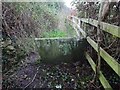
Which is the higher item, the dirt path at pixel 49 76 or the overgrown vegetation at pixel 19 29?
the overgrown vegetation at pixel 19 29

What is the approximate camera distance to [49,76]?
14.2ft

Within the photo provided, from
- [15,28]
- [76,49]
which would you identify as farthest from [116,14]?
[15,28]

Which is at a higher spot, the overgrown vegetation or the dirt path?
the overgrown vegetation

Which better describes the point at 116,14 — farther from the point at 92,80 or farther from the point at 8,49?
the point at 8,49

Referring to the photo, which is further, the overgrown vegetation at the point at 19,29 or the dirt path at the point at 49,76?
the overgrown vegetation at the point at 19,29

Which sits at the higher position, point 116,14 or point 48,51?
point 116,14

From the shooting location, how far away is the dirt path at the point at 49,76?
3.93 m

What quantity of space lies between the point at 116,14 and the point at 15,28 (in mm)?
3467

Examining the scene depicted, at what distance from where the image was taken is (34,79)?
166 inches

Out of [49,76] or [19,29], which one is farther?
[19,29]

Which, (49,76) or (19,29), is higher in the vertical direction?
(19,29)

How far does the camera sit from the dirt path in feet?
12.9

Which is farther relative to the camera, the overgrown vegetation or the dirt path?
the overgrown vegetation

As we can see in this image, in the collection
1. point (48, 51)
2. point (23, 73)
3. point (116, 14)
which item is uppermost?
point (116, 14)
